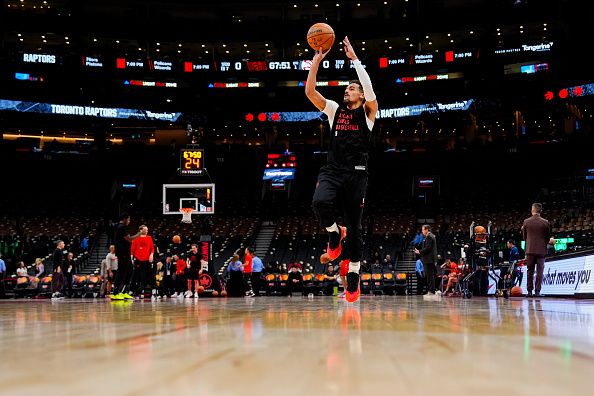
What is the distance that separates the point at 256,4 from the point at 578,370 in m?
40.0

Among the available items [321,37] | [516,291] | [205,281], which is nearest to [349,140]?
[321,37]

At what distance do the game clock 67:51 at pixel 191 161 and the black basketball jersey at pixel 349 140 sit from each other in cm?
1860

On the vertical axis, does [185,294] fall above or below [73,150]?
below

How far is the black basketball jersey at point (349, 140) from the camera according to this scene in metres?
5.78

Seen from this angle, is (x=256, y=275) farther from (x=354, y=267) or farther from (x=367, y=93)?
(x=367, y=93)

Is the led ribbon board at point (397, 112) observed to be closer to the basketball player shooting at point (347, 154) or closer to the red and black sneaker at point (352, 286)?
the basketball player shooting at point (347, 154)

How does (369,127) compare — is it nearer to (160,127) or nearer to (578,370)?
(578,370)

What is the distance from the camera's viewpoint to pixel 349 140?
5.80 m

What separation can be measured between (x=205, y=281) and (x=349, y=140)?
13567 millimetres

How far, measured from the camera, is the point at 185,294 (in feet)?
55.4

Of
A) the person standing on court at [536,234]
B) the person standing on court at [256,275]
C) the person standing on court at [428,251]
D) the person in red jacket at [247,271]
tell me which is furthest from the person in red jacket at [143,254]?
the person standing on court at [536,234]

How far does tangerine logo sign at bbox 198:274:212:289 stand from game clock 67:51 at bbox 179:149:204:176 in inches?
255

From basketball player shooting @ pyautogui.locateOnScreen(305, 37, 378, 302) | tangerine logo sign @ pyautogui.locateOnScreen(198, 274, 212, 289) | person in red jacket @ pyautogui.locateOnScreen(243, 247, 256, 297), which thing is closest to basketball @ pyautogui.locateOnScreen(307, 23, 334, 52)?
basketball player shooting @ pyautogui.locateOnScreen(305, 37, 378, 302)

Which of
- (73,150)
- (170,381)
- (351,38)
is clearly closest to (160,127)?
(73,150)
